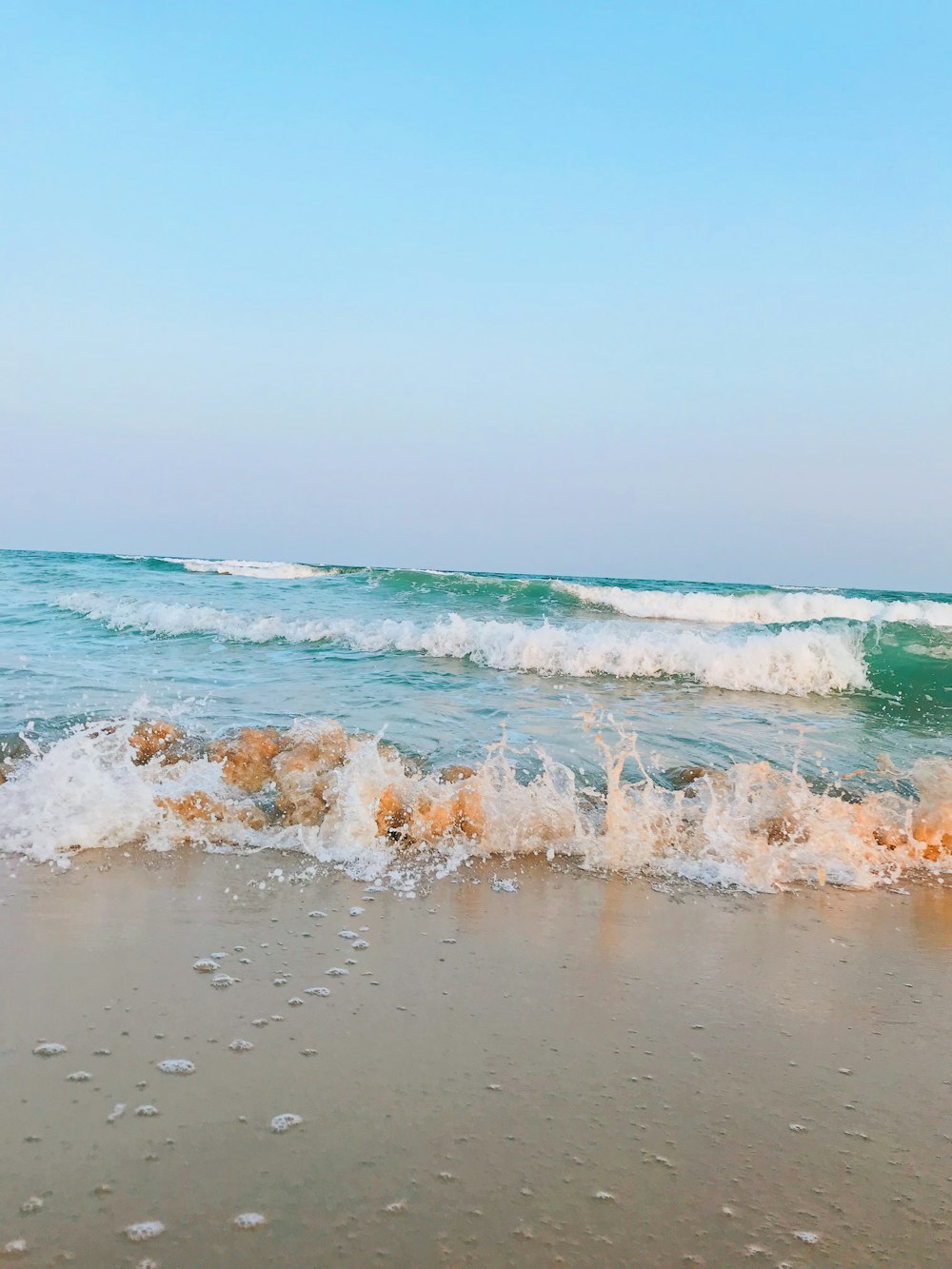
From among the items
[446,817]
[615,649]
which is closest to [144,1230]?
[446,817]

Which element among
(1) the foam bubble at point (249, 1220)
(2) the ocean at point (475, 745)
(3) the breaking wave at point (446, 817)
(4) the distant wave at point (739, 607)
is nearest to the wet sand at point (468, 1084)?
(1) the foam bubble at point (249, 1220)

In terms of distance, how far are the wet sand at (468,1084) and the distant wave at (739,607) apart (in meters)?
17.1

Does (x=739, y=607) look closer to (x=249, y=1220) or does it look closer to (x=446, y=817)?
(x=446, y=817)

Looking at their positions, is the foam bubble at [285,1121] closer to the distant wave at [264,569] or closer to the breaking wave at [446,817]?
the breaking wave at [446,817]

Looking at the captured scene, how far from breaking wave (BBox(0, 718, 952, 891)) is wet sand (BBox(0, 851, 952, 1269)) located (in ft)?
1.94

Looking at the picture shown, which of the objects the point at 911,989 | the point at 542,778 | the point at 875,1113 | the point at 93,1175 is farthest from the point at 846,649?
the point at 93,1175

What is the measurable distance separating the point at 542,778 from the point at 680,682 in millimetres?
5283

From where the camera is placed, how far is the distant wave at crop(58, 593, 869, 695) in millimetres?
9805

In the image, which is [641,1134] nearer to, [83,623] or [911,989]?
[911,989]

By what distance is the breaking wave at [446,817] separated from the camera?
3.76 m

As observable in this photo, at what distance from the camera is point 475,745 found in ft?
18.4

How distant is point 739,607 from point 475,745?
16.7 metres

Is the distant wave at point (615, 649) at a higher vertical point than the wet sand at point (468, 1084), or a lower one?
higher

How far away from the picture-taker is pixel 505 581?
71.3 ft
